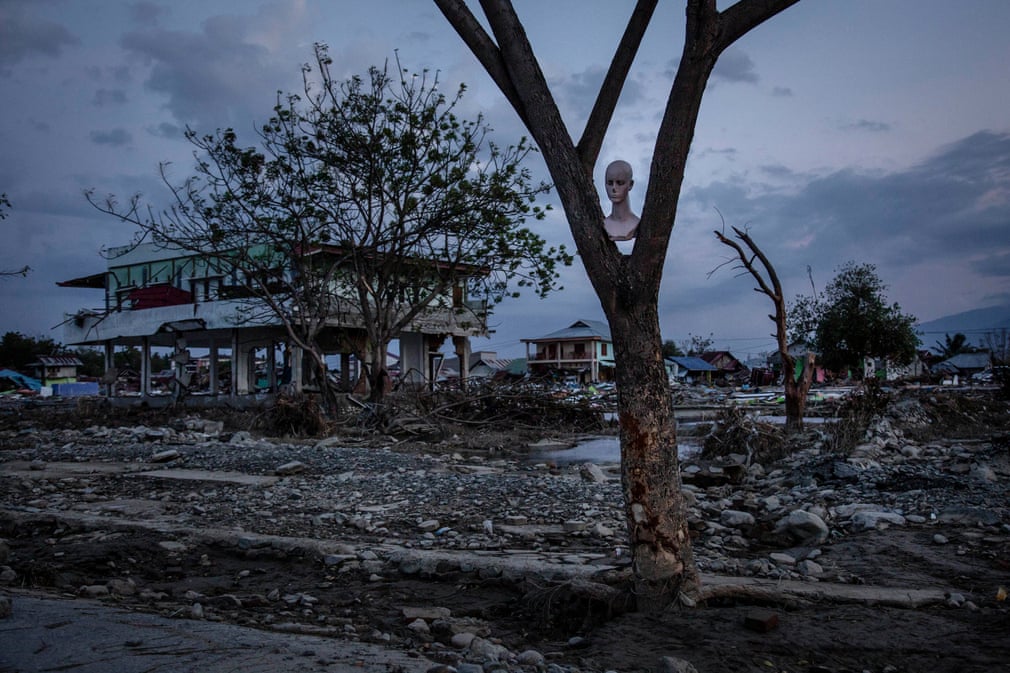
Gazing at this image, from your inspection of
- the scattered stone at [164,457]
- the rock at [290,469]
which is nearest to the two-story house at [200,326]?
the scattered stone at [164,457]

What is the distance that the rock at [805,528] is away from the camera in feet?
17.9

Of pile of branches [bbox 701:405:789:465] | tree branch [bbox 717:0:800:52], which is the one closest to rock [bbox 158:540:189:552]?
tree branch [bbox 717:0:800:52]

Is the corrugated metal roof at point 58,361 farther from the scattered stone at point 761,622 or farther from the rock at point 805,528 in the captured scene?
the scattered stone at point 761,622

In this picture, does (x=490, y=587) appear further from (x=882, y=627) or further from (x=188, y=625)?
(x=882, y=627)

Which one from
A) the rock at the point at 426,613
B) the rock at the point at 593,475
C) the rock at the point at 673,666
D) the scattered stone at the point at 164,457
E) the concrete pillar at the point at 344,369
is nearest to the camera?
the rock at the point at 673,666

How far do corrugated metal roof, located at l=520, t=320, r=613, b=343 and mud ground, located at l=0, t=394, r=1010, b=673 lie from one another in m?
49.2

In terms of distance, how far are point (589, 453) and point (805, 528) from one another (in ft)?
23.7

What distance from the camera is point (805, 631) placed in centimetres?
340

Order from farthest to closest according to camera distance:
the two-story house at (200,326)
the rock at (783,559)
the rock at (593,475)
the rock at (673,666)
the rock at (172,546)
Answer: the two-story house at (200,326)
the rock at (593,475)
the rock at (172,546)
the rock at (783,559)
the rock at (673,666)

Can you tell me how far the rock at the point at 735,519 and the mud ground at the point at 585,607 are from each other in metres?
0.90

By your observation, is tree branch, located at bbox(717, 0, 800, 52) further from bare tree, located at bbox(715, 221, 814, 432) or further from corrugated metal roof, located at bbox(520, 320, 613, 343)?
corrugated metal roof, located at bbox(520, 320, 613, 343)

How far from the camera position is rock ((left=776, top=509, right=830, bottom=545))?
Answer: 17.9ft

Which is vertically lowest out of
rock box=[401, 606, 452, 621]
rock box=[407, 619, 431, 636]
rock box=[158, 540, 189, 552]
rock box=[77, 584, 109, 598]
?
rock box=[401, 606, 452, 621]

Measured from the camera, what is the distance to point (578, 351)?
55.9 meters
